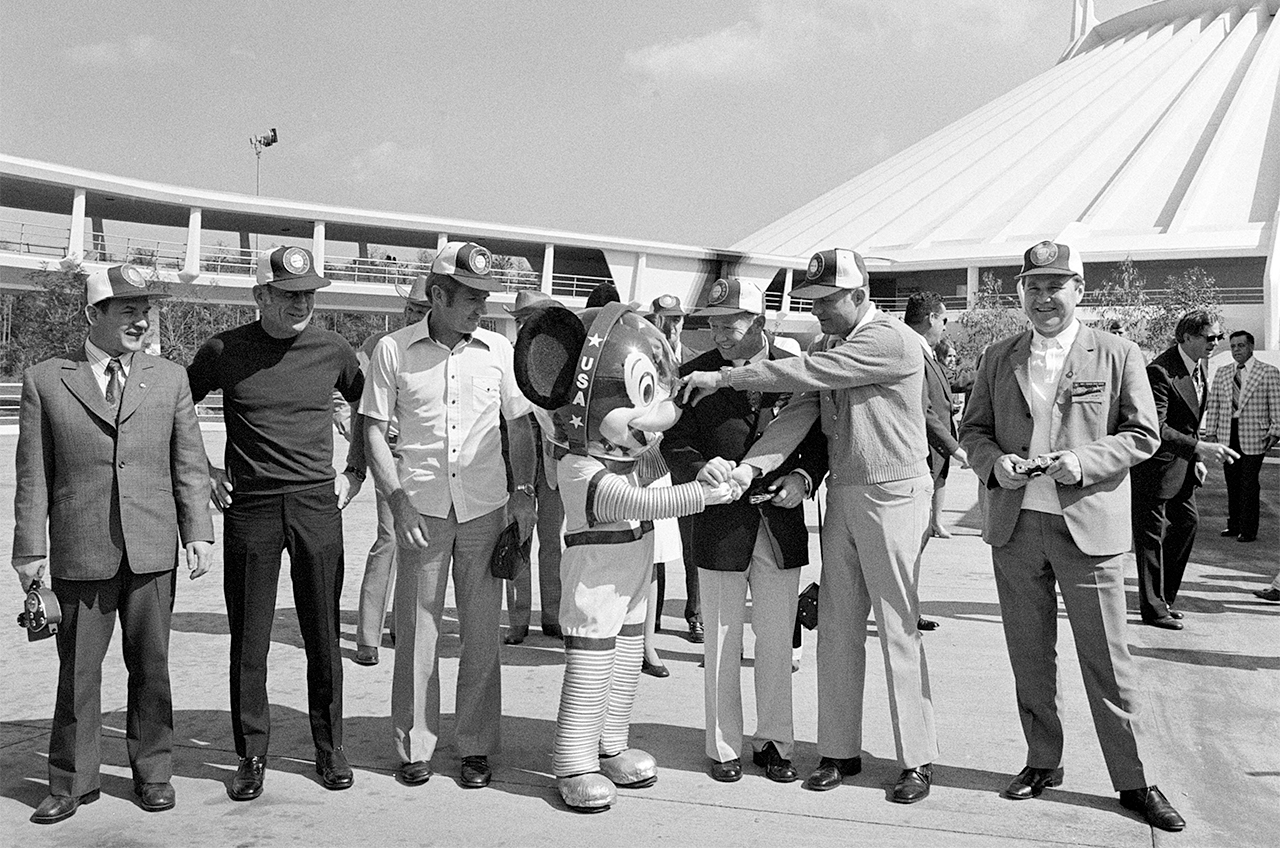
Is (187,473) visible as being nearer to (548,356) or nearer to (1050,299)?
(548,356)

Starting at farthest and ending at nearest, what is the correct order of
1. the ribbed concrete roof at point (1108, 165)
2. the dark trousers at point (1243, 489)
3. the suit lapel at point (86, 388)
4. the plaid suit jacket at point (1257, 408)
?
the ribbed concrete roof at point (1108, 165), the dark trousers at point (1243, 489), the plaid suit jacket at point (1257, 408), the suit lapel at point (86, 388)

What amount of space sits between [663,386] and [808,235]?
6363 centimetres

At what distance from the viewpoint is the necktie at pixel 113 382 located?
4.00 meters

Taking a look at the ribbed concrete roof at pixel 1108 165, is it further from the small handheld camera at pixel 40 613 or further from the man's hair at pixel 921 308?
the small handheld camera at pixel 40 613

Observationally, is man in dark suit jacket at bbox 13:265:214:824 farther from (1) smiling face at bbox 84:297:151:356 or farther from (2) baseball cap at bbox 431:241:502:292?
(2) baseball cap at bbox 431:241:502:292

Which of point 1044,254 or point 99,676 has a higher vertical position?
point 1044,254

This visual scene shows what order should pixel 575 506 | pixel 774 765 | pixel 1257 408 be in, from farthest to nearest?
pixel 1257 408, pixel 774 765, pixel 575 506

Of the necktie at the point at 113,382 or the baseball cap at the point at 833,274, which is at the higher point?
the baseball cap at the point at 833,274

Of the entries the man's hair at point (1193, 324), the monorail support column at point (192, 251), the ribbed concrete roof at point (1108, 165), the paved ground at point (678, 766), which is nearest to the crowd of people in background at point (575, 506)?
the paved ground at point (678, 766)

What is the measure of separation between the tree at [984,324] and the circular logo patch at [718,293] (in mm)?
33089

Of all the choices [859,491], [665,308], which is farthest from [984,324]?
[859,491]

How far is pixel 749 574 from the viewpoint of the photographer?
4.29 meters

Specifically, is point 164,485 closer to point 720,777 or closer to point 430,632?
point 430,632

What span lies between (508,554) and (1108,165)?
67319 millimetres
